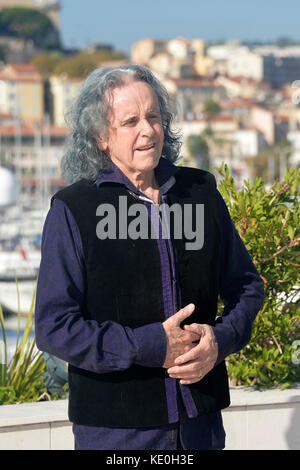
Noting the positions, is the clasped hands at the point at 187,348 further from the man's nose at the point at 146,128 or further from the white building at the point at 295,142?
the white building at the point at 295,142

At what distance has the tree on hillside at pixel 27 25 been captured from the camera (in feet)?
463

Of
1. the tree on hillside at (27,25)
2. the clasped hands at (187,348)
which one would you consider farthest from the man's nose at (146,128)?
the tree on hillside at (27,25)

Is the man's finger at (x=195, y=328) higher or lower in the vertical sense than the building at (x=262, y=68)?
lower

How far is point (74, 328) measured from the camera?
82.1 inches

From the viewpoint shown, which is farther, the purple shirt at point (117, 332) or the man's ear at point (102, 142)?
the man's ear at point (102, 142)

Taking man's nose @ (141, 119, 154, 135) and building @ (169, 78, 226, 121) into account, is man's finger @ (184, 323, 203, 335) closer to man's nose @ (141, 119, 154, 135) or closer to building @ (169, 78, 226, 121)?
man's nose @ (141, 119, 154, 135)

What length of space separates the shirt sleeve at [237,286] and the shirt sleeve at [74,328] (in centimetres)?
21

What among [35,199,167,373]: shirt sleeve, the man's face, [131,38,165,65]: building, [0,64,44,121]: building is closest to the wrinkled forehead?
the man's face

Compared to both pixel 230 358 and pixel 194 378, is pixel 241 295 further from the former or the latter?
pixel 230 358

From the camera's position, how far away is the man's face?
221cm

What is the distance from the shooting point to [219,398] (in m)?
2.25

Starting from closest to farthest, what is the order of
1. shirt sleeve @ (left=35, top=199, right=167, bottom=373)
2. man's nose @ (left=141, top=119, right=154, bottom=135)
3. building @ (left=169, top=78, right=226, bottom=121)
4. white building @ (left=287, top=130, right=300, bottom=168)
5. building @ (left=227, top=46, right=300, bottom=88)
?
shirt sleeve @ (left=35, top=199, right=167, bottom=373) < man's nose @ (left=141, top=119, right=154, bottom=135) < white building @ (left=287, top=130, right=300, bottom=168) < building @ (left=169, top=78, right=226, bottom=121) < building @ (left=227, top=46, right=300, bottom=88)

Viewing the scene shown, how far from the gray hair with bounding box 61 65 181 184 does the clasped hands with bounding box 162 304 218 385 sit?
377 millimetres

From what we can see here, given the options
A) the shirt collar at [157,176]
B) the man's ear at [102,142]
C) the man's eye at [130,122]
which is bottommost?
the shirt collar at [157,176]
